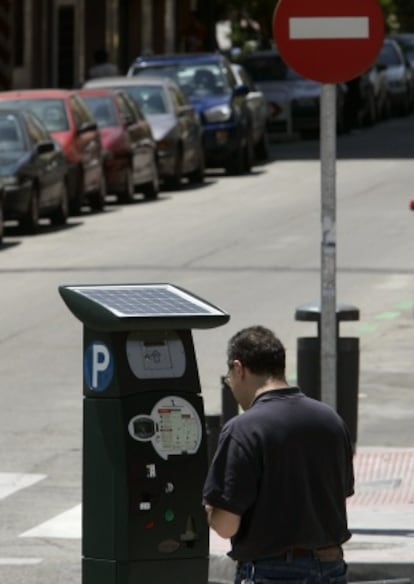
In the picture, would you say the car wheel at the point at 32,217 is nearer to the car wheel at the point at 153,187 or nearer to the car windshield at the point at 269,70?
the car wheel at the point at 153,187

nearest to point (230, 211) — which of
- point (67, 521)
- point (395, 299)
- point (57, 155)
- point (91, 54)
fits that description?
point (57, 155)

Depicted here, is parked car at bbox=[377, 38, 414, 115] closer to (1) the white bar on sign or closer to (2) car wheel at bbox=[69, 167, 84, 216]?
(2) car wheel at bbox=[69, 167, 84, 216]

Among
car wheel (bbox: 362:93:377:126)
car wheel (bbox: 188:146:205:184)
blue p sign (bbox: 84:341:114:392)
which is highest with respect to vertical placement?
blue p sign (bbox: 84:341:114:392)

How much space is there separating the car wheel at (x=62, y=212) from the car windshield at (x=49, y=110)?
7.15ft

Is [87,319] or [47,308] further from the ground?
[87,319]

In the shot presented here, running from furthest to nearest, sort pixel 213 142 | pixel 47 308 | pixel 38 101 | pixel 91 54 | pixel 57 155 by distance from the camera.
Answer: pixel 91 54 → pixel 213 142 → pixel 38 101 → pixel 57 155 → pixel 47 308

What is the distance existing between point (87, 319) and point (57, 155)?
20.1 meters

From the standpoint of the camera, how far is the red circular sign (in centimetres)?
1062

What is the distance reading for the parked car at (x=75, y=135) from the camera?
2886cm

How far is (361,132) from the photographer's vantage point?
47094 millimetres

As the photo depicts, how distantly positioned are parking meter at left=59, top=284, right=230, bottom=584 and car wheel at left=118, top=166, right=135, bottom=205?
23357 mm

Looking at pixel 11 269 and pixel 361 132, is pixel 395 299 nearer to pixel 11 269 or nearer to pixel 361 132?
pixel 11 269

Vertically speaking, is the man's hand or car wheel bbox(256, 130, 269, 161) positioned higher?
the man's hand

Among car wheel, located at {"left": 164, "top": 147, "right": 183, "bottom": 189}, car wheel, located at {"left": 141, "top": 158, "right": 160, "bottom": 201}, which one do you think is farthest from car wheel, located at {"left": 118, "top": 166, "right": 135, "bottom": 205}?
car wheel, located at {"left": 164, "top": 147, "right": 183, "bottom": 189}
